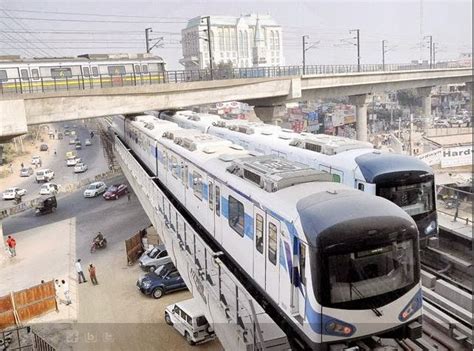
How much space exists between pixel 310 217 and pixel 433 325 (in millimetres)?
4688

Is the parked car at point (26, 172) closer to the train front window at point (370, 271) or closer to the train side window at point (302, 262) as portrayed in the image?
the train side window at point (302, 262)

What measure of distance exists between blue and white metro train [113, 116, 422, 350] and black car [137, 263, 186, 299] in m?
11.7

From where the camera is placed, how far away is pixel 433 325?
1071 cm

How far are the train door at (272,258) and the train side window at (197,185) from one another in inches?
219

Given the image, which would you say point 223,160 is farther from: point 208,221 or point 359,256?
point 359,256

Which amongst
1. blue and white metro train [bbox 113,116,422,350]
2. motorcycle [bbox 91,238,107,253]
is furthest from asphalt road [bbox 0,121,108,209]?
blue and white metro train [bbox 113,116,422,350]

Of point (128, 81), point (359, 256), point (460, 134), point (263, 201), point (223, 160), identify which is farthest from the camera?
point (460, 134)

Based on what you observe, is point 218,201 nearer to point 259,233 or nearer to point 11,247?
point 259,233

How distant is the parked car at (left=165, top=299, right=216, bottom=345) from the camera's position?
17.8 m

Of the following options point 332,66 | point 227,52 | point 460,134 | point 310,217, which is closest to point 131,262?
point 310,217

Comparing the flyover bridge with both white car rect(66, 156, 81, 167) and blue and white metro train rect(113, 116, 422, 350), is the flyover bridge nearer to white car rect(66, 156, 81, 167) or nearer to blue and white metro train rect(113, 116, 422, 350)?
blue and white metro train rect(113, 116, 422, 350)

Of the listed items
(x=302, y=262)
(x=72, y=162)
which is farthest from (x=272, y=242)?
(x=72, y=162)

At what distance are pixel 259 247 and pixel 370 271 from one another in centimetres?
291

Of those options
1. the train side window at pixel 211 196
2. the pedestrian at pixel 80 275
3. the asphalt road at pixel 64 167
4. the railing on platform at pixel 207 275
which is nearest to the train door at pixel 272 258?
the railing on platform at pixel 207 275
